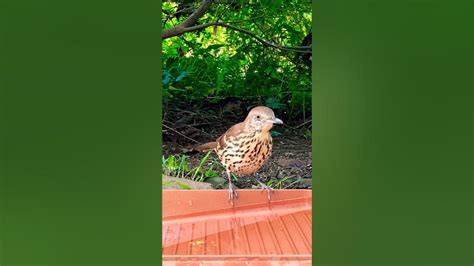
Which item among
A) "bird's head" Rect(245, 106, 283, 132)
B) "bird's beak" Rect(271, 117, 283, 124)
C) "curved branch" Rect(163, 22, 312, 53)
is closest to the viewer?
"bird's beak" Rect(271, 117, 283, 124)

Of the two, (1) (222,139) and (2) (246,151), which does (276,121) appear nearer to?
(2) (246,151)

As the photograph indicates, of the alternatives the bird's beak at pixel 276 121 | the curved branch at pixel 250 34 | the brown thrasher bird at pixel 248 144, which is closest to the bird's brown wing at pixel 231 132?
the brown thrasher bird at pixel 248 144

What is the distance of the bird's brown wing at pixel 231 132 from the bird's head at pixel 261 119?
0.06 m

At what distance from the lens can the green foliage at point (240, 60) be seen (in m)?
3.95

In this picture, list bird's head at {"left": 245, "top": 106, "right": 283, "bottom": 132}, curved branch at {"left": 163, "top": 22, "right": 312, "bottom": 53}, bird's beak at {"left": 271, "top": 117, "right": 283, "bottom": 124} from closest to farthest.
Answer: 1. bird's beak at {"left": 271, "top": 117, "right": 283, "bottom": 124}
2. bird's head at {"left": 245, "top": 106, "right": 283, "bottom": 132}
3. curved branch at {"left": 163, "top": 22, "right": 312, "bottom": 53}

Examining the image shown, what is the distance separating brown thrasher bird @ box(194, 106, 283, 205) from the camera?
3.79 meters

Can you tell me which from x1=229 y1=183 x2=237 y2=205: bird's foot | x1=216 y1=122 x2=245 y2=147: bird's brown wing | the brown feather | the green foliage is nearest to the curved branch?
the green foliage

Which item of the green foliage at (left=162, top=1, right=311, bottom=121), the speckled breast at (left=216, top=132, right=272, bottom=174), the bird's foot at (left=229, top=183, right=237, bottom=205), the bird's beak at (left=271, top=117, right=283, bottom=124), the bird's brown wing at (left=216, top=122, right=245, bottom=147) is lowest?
the bird's foot at (left=229, top=183, right=237, bottom=205)

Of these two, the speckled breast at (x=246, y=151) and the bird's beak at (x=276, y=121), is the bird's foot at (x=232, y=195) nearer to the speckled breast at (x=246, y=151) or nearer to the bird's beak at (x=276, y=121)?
the speckled breast at (x=246, y=151)

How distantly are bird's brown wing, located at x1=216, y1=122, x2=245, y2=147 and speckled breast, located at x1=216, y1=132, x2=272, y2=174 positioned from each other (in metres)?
0.02

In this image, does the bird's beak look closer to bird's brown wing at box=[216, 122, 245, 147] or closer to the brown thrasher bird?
the brown thrasher bird
